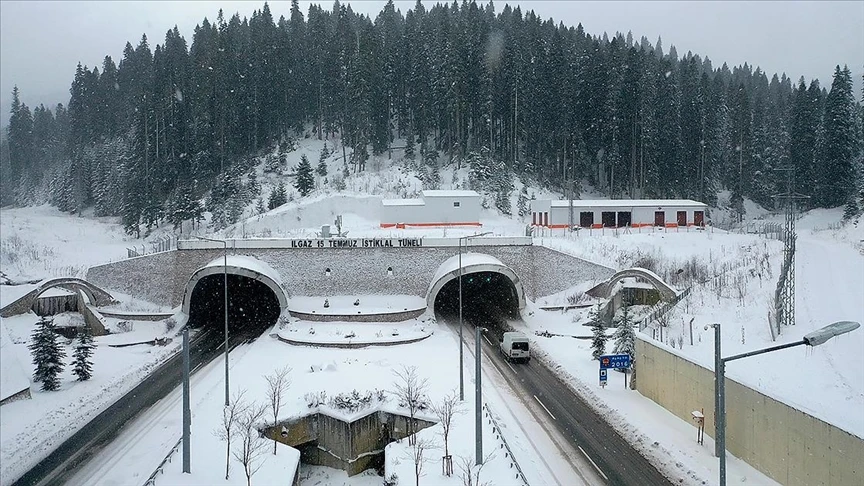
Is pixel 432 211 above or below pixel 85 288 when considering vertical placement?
above

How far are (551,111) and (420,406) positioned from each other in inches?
2199

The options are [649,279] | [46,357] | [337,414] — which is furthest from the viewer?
[649,279]

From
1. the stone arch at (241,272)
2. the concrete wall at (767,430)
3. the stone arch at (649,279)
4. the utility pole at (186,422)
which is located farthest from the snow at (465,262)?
the utility pole at (186,422)

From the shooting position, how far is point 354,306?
4234 centimetres

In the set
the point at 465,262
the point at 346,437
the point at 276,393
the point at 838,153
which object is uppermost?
the point at 838,153

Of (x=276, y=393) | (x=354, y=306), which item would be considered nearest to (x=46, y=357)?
(x=276, y=393)

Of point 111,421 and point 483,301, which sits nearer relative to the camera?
point 111,421

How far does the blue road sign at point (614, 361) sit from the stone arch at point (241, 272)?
75.4 ft

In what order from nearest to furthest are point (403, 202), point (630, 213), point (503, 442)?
point (503, 442) < point (403, 202) < point (630, 213)

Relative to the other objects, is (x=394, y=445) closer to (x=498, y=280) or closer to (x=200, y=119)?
(x=498, y=280)

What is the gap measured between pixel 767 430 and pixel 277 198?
53514 millimetres

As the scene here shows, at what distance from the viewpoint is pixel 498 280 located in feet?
160

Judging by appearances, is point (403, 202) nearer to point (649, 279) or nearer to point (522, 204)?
point (522, 204)

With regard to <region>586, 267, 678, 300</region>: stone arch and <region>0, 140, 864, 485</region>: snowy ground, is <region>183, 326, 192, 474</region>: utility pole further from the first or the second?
<region>586, 267, 678, 300</region>: stone arch
